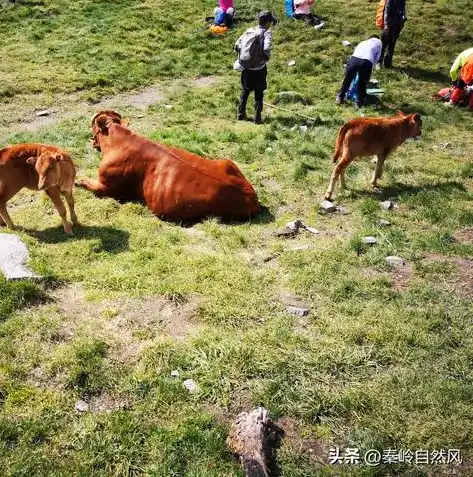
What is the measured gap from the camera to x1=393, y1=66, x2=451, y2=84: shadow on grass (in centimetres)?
1645

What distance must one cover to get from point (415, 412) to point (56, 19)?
2002cm

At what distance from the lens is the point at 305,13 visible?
19.3 m

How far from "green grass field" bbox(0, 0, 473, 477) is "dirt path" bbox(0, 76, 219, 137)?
17.9 inches

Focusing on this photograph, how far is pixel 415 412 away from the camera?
15.7 ft

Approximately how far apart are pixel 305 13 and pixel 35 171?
14.7 meters

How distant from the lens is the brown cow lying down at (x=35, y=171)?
7.09 m

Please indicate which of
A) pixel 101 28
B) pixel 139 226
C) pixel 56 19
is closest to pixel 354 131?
pixel 139 226

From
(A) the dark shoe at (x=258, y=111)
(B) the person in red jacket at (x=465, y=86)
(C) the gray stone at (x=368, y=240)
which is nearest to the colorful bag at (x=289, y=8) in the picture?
(B) the person in red jacket at (x=465, y=86)

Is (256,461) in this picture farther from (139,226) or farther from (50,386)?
(139,226)

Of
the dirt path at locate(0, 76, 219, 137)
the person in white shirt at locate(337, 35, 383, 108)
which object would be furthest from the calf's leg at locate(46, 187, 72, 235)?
the person in white shirt at locate(337, 35, 383, 108)

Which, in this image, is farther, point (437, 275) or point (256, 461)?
point (437, 275)

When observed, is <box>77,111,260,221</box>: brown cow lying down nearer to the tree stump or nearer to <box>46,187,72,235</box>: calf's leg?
<box>46,187,72,235</box>: calf's leg

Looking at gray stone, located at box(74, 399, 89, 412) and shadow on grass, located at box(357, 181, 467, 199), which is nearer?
gray stone, located at box(74, 399, 89, 412)

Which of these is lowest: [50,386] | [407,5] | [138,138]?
[50,386]
